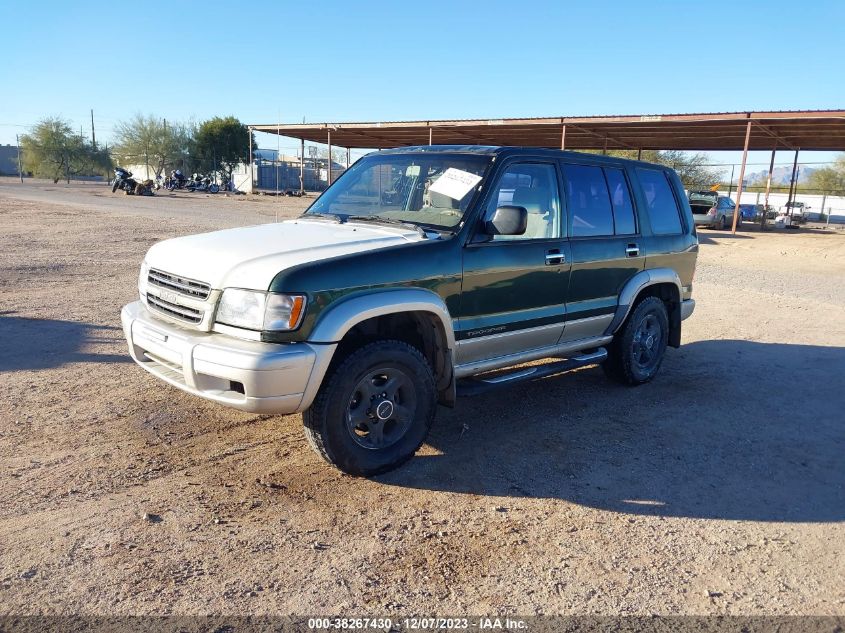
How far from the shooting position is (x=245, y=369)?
131 inches

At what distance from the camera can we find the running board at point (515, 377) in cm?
439

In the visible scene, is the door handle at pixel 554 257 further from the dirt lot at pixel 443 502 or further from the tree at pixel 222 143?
the tree at pixel 222 143

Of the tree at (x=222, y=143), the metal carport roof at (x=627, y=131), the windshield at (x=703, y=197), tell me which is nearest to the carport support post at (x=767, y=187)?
the metal carport roof at (x=627, y=131)

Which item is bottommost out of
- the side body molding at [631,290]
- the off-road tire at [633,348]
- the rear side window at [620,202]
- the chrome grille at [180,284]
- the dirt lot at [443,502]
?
the dirt lot at [443,502]

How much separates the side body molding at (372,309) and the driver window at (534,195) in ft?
2.94

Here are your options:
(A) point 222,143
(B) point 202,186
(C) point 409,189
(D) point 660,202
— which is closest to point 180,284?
(C) point 409,189

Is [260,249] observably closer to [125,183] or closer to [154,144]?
[125,183]

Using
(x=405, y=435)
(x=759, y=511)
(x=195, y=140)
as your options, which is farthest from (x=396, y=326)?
(x=195, y=140)

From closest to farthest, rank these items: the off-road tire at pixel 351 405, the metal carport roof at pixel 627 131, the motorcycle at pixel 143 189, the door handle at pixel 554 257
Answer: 1. the off-road tire at pixel 351 405
2. the door handle at pixel 554 257
3. the metal carport roof at pixel 627 131
4. the motorcycle at pixel 143 189

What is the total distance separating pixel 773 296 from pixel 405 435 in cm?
932

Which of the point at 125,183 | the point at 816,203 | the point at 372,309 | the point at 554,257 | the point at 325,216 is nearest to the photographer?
the point at 372,309

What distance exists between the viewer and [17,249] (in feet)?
41.1

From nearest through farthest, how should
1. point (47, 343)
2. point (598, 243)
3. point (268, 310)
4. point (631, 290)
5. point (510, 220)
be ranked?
1. point (268, 310)
2. point (510, 220)
3. point (598, 243)
4. point (631, 290)
5. point (47, 343)

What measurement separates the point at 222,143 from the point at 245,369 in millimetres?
62917
